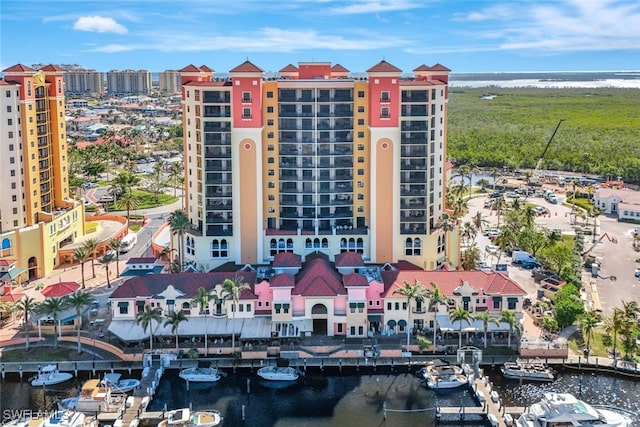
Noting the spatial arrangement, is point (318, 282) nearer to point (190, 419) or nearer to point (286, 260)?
point (286, 260)

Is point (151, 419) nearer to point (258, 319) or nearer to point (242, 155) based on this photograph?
point (258, 319)

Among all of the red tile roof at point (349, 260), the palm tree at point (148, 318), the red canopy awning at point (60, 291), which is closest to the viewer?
the palm tree at point (148, 318)

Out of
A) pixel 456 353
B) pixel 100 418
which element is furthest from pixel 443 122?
pixel 100 418

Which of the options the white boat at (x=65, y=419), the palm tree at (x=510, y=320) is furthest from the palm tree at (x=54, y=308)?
the palm tree at (x=510, y=320)

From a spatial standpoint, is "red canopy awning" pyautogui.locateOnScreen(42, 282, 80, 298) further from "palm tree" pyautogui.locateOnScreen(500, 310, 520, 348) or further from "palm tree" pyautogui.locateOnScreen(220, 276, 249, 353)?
"palm tree" pyautogui.locateOnScreen(500, 310, 520, 348)

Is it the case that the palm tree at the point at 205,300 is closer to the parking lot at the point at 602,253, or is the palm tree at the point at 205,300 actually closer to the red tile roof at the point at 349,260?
the red tile roof at the point at 349,260

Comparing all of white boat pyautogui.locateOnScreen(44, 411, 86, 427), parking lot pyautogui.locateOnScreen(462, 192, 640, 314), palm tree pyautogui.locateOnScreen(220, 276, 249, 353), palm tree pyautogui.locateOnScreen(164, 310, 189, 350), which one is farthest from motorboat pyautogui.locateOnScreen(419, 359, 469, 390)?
white boat pyautogui.locateOnScreen(44, 411, 86, 427)
